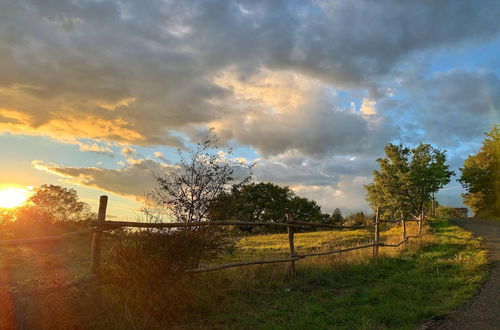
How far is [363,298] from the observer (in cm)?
805

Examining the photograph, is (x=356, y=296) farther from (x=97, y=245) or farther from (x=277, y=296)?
(x=97, y=245)

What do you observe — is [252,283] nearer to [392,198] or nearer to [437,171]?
[392,198]

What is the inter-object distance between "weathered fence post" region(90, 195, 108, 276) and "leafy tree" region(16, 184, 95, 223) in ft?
44.7

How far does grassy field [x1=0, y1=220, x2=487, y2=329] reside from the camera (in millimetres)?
5660

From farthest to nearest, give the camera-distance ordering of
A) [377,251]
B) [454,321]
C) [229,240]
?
[377,251]
[229,240]
[454,321]

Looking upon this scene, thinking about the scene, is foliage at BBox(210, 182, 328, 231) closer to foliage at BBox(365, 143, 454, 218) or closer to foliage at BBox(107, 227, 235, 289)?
foliage at BBox(365, 143, 454, 218)

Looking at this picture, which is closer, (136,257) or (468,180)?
(136,257)

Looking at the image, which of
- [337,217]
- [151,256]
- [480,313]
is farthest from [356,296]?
[337,217]

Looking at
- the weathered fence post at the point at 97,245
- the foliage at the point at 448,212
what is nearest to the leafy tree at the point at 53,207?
the weathered fence post at the point at 97,245

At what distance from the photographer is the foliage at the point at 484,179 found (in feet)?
122

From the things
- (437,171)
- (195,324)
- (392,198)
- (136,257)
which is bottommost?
(195,324)

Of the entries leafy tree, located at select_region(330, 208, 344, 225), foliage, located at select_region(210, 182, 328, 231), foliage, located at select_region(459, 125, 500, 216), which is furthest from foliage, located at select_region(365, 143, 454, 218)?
leafy tree, located at select_region(330, 208, 344, 225)

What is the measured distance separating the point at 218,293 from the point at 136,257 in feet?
8.22

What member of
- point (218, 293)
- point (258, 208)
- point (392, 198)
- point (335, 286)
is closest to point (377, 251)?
point (335, 286)
